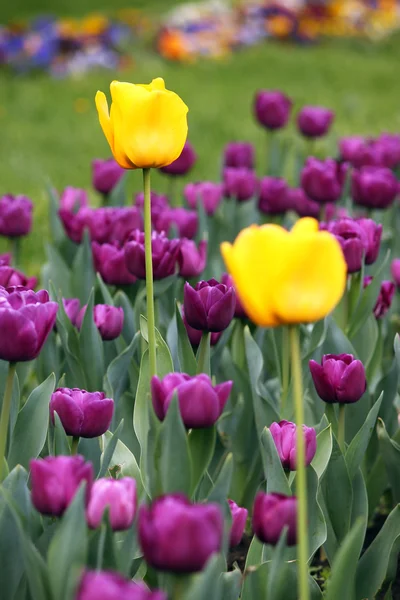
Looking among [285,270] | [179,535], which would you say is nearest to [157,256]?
[285,270]

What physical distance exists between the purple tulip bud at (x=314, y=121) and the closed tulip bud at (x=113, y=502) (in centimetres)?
241

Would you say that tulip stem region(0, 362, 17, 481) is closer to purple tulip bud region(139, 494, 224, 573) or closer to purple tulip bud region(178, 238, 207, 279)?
purple tulip bud region(139, 494, 224, 573)

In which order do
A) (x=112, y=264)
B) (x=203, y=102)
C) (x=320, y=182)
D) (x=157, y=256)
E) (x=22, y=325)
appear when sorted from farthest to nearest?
(x=203, y=102) → (x=320, y=182) → (x=112, y=264) → (x=157, y=256) → (x=22, y=325)

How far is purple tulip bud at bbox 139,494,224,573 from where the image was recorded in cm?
97

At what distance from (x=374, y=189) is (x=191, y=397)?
1485 mm

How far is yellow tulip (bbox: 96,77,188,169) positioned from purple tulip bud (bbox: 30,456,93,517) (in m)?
0.50

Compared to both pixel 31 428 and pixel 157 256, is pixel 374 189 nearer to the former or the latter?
pixel 157 256

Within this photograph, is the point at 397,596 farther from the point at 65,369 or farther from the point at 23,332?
the point at 23,332

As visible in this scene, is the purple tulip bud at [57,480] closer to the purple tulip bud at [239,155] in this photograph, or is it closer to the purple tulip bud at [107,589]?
the purple tulip bud at [107,589]

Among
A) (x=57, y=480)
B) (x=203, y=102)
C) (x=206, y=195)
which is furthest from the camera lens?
(x=203, y=102)

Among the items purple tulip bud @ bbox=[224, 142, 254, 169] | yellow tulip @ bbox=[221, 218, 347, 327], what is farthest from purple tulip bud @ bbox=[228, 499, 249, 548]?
purple tulip bud @ bbox=[224, 142, 254, 169]

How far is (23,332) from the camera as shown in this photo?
132cm

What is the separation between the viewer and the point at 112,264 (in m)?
2.16

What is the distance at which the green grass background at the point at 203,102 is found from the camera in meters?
5.27
